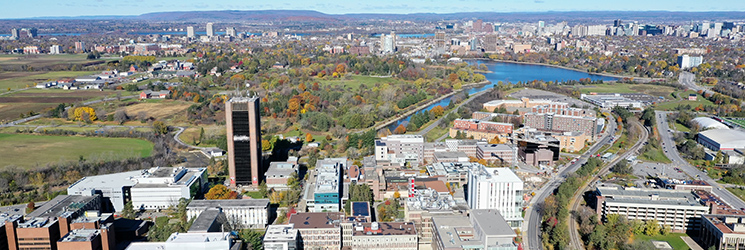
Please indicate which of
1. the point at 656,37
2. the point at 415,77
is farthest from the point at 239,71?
the point at 656,37

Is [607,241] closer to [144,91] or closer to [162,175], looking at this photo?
[162,175]

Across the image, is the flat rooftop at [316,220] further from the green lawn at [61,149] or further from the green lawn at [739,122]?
the green lawn at [739,122]

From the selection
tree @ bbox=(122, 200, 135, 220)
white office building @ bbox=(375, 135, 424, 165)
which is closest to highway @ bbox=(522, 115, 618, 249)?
white office building @ bbox=(375, 135, 424, 165)

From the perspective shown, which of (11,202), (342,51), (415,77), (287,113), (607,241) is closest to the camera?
(607,241)

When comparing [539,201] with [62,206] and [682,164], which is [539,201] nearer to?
[682,164]

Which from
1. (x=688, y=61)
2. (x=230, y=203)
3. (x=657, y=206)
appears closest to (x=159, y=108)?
(x=230, y=203)

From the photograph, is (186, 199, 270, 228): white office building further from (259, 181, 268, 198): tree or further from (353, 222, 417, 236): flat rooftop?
(353, 222, 417, 236): flat rooftop
